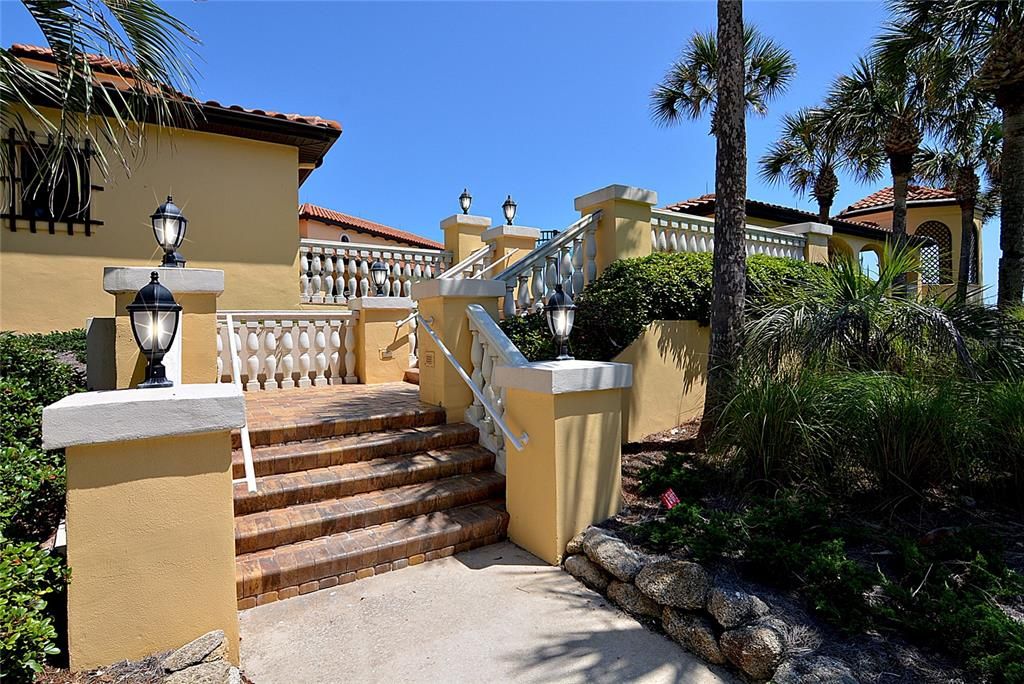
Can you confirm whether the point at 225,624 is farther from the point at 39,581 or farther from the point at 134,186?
the point at 134,186

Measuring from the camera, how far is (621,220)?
695cm

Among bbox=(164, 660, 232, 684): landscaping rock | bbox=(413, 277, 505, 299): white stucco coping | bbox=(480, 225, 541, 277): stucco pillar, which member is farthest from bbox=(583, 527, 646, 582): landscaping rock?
bbox=(480, 225, 541, 277): stucco pillar

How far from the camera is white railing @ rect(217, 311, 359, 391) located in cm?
728

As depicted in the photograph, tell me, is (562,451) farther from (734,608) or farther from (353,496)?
(353,496)

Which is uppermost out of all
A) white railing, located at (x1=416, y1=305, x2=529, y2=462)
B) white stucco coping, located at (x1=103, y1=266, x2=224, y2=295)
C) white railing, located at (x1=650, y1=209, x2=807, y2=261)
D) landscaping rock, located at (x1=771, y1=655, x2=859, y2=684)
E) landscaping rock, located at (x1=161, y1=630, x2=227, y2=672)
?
white railing, located at (x1=650, y1=209, x2=807, y2=261)

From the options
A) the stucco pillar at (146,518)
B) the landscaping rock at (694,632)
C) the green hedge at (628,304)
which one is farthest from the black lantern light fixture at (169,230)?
the landscaping rock at (694,632)

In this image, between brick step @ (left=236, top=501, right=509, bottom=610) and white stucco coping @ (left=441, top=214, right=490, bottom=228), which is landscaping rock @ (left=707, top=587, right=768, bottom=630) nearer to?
brick step @ (left=236, top=501, right=509, bottom=610)

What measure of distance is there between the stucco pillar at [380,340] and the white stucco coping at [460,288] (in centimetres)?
229

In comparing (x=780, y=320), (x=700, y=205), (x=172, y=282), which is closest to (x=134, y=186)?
(x=172, y=282)

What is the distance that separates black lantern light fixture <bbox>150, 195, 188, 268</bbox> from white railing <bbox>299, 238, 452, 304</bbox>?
4949 mm

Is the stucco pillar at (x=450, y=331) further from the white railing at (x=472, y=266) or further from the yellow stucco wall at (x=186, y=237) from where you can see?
the yellow stucco wall at (x=186, y=237)

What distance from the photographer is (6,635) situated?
6.78ft

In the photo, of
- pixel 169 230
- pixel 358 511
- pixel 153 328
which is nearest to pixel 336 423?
pixel 358 511

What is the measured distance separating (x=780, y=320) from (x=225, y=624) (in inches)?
193
